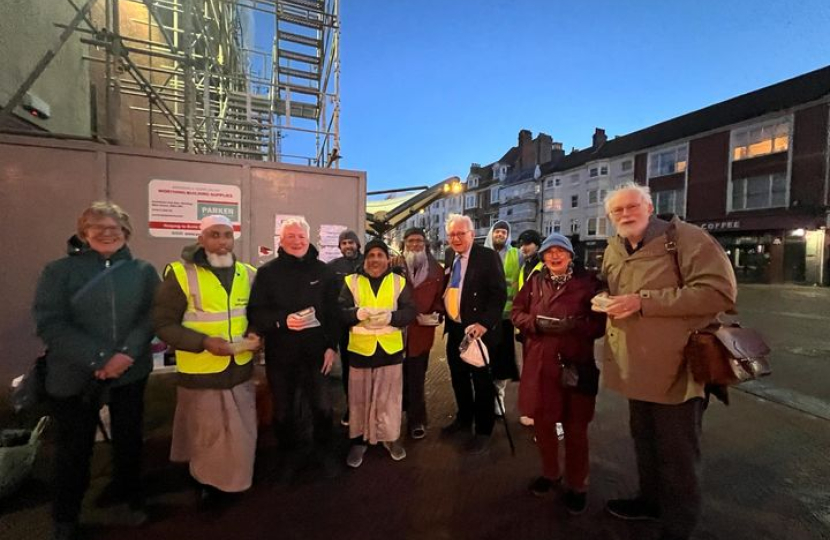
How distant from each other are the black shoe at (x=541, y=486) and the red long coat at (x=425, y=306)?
1.41 metres

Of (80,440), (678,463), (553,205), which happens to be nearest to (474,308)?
(678,463)

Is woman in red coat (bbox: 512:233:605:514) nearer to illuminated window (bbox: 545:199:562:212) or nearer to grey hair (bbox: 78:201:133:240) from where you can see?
grey hair (bbox: 78:201:133:240)

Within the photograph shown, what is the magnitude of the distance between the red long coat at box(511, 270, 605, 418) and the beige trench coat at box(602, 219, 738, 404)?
25cm

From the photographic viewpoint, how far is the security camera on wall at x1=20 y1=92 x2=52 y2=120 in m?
5.24

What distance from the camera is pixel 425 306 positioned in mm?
3838

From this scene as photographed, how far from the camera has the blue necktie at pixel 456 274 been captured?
12.3 ft

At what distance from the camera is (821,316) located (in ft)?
37.7

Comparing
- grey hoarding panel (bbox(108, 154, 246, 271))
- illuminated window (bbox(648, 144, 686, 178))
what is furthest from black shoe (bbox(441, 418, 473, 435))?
illuminated window (bbox(648, 144, 686, 178))

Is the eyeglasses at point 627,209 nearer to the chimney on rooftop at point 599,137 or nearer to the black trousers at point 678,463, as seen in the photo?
the black trousers at point 678,463

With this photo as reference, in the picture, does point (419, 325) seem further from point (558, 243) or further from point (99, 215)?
point (99, 215)

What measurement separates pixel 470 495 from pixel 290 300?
197cm

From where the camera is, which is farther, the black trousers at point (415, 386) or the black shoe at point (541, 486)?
the black trousers at point (415, 386)

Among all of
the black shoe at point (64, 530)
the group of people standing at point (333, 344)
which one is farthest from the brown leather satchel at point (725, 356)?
the black shoe at point (64, 530)

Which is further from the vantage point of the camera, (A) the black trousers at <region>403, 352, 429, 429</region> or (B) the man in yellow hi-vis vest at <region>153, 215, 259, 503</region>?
(A) the black trousers at <region>403, 352, 429, 429</region>
